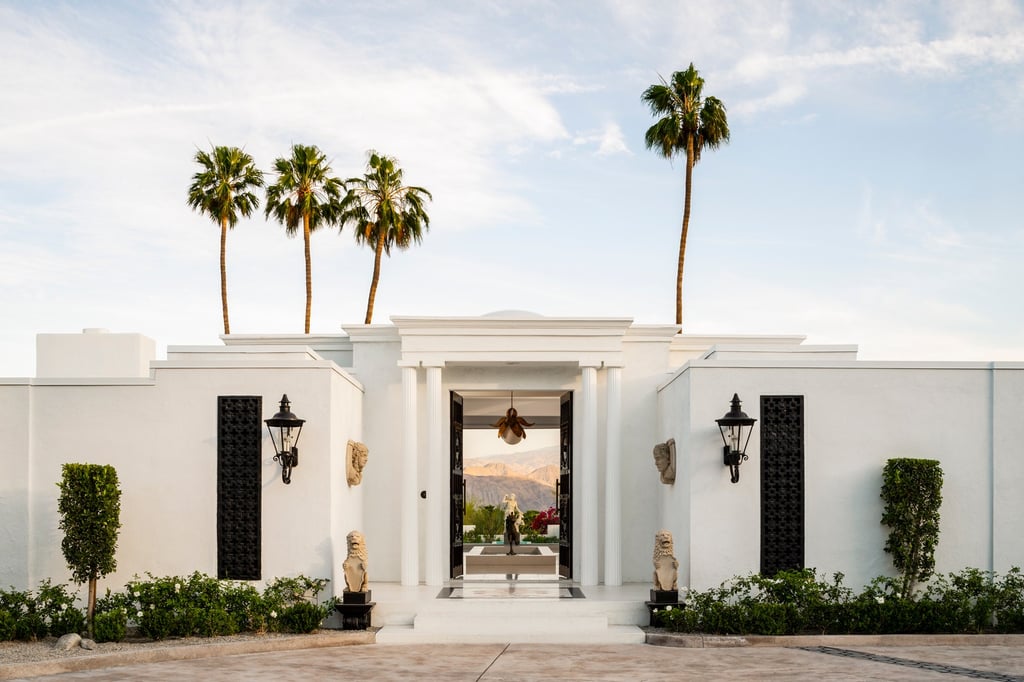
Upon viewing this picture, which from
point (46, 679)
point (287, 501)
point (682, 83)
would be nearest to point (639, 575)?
point (287, 501)

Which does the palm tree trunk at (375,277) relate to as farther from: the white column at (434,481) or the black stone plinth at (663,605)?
the black stone plinth at (663,605)

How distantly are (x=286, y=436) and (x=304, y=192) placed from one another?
583 inches

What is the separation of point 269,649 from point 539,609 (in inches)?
134

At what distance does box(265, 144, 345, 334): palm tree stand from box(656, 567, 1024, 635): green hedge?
17.1 m

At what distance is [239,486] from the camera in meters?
12.9

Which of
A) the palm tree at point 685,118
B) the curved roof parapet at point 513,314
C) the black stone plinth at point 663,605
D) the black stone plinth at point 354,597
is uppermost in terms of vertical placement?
the palm tree at point 685,118

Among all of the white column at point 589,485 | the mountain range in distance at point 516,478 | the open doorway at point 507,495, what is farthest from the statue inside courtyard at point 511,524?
the mountain range in distance at point 516,478

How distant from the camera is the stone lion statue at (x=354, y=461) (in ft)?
46.3

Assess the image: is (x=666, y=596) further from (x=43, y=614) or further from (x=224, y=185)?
(x=224, y=185)

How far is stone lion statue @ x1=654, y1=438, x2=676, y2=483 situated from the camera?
1397cm

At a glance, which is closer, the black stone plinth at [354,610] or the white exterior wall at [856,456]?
the black stone plinth at [354,610]

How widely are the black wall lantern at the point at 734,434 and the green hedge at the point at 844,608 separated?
1.39m

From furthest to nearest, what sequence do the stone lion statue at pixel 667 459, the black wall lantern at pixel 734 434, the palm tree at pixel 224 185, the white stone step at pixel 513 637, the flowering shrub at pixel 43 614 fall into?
the palm tree at pixel 224 185, the stone lion statue at pixel 667 459, the black wall lantern at pixel 734 434, the white stone step at pixel 513 637, the flowering shrub at pixel 43 614

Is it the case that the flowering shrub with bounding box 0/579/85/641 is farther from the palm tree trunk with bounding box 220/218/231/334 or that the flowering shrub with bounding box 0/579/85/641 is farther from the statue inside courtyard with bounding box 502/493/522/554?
the palm tree trunk with bounding box 220/218/231/334
